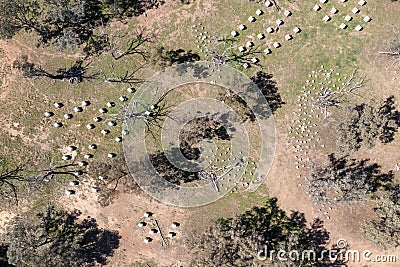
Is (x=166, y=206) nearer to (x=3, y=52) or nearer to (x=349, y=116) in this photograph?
(x=349, y=116)

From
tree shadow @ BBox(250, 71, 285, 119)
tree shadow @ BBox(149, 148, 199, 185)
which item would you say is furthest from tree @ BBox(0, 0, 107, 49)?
tree shadow @ BBox(250, 71, 285, 119)

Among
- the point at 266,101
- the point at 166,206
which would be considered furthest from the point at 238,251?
the point at 266,101

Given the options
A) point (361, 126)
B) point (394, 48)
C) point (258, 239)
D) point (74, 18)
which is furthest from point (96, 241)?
point (394, 48)

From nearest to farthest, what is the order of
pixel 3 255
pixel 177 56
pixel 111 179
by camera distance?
pixel 177 56, pixel 111 179, pixel 3 255

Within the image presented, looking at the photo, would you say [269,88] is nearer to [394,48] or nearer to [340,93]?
[340,93]

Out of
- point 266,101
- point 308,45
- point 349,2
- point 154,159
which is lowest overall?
point 154,159

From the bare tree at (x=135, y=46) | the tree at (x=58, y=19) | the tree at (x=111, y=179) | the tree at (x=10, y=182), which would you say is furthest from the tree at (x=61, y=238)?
the tree at (x=58, y=19)
